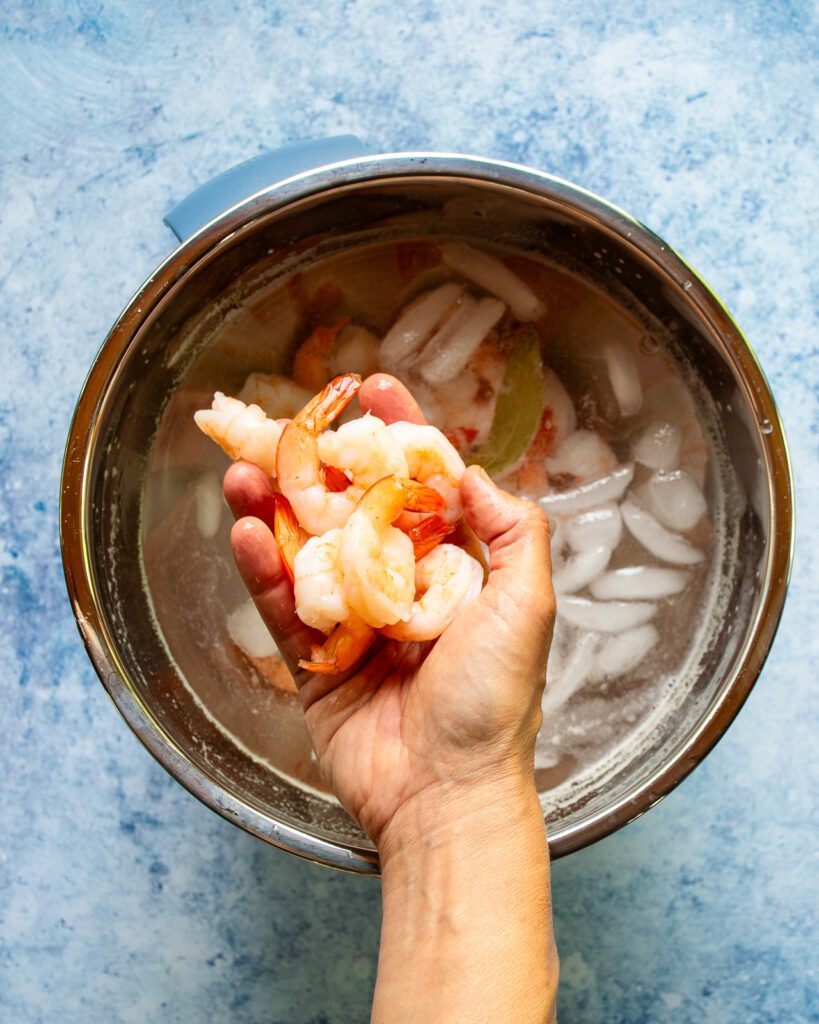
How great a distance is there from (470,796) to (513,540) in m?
0.24

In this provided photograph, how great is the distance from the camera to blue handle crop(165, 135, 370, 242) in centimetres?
105

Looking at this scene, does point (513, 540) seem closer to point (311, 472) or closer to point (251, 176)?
point (311, 472)

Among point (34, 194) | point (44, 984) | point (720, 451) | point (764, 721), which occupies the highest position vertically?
point (34, 194)

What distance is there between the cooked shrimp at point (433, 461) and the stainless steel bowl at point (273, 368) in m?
0.27

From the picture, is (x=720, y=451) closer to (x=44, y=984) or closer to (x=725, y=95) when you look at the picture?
(x=725, y=95)

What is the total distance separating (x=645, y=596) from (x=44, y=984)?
895 mm

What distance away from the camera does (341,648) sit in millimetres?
953

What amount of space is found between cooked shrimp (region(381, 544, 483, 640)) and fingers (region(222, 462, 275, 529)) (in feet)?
0.61

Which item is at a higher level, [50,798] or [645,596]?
[645,596]

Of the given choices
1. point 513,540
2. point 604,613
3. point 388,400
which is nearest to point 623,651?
point 604,613

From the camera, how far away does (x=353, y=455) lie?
0.95 meters

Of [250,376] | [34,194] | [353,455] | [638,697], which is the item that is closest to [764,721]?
[638,697]

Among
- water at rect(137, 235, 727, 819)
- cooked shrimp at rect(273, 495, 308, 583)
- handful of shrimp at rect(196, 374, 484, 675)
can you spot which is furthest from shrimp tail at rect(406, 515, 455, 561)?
water at rect(137, 235, 727, 819)

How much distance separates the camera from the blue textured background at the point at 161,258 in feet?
3.99
